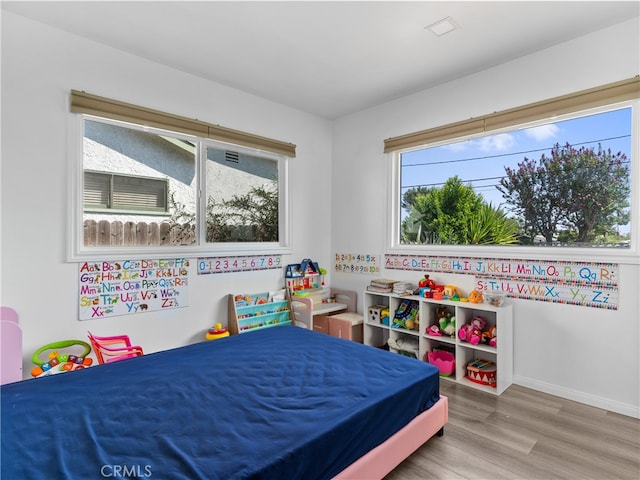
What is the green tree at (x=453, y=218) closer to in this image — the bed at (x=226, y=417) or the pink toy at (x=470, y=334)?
the pink toy at (x=470, y=334)

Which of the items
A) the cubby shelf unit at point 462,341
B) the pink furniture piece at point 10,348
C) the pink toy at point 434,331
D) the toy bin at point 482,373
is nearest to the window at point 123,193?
the pink furniture piece at point 10,348

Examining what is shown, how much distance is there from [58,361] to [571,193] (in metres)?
3.90

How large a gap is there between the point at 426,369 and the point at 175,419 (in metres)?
1.40

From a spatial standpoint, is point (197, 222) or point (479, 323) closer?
point (479, 323)

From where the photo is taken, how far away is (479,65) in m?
2.88

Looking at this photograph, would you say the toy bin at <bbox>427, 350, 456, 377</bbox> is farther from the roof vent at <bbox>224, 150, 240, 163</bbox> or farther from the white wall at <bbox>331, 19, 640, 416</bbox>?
the roof vent at <bbox>224, 150, 240, 163</bbox>

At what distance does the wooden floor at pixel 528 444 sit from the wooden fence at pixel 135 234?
2.43 m

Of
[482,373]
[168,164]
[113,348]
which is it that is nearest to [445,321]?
[482,373]

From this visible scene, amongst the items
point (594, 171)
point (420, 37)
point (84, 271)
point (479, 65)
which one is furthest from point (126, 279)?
point (594, 171)

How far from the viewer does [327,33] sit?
2.42 m

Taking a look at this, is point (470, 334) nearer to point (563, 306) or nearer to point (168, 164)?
point (563, 306)

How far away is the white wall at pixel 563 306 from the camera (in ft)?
7.60

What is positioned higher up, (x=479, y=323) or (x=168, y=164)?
(x=168, y=164)

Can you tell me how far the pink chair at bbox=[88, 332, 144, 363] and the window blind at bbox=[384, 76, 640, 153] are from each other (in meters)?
2.99
